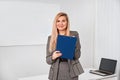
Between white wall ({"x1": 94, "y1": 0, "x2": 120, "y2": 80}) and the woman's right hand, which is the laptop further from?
the woman's right hand

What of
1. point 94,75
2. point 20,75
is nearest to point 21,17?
point 20,75

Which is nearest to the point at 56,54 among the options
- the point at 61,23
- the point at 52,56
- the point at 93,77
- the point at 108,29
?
the point at 52,56

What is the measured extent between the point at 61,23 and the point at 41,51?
4.64ft

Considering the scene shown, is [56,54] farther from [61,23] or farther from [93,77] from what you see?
[93,77]

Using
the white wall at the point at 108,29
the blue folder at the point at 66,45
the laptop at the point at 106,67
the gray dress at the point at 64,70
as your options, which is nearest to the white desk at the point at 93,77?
the laptop at the point at 106,67

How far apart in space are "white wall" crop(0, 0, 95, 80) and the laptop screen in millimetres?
411

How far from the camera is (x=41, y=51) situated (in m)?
3.43

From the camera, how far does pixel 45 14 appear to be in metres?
3.39

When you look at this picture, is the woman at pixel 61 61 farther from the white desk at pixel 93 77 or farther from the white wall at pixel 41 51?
the white wall at pixel 41 51

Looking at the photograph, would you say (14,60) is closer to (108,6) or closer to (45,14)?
(45,14)

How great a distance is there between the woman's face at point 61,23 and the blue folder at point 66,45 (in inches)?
4.1

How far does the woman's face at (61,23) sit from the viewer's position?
2105 mm

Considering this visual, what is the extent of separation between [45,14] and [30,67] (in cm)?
89

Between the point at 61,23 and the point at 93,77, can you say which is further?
the point at 93,77
